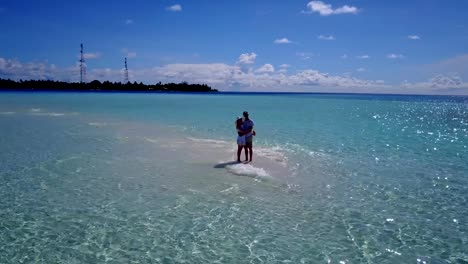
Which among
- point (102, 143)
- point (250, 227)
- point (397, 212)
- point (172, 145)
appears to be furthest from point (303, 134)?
point (250, 227)

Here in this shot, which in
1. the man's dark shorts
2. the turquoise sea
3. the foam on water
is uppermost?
the man's dark shorts

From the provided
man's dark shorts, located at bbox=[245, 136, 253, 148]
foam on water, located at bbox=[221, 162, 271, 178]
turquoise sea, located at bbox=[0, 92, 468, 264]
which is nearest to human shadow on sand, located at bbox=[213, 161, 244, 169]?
turquoise sea, located at bbox=[0, 92, 468, 264]

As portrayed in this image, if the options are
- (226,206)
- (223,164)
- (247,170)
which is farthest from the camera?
(223,164)

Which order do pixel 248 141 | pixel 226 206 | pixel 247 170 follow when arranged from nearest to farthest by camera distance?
pixel 226 206 → pixel 247 170 → pixel 248 141

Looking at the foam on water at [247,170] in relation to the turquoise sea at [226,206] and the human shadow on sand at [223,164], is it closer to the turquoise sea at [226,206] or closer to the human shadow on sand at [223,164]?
the turquoise sea at [226,206]

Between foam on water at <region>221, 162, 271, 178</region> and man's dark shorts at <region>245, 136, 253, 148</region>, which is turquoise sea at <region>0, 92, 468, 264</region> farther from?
man's dark shorts at <region>245, 136, 253, 148</region>

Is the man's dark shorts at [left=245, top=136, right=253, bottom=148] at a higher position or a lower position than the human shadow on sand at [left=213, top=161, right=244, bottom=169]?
higher

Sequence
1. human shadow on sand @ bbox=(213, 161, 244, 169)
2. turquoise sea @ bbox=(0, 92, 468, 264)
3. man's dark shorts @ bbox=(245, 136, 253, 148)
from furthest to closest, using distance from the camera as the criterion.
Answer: man's dark shorts @ bbox=(245, 136, 253, 148) → human shadow on sand @ bbox=(213, 161, 244, 169) → turquoise sea @ bbox=(0, 92, 468, 264)

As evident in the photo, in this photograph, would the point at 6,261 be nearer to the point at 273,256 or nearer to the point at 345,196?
the point at 273,256

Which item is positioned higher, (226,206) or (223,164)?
(223,164)

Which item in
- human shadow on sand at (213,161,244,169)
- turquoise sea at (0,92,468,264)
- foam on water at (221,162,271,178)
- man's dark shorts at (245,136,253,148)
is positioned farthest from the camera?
man's dark shorts at (245,136,253,148)

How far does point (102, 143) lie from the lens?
20.6 meters

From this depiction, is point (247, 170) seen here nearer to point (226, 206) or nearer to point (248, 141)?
point (248, 141)

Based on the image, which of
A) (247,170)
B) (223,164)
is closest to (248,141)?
(223,164)
